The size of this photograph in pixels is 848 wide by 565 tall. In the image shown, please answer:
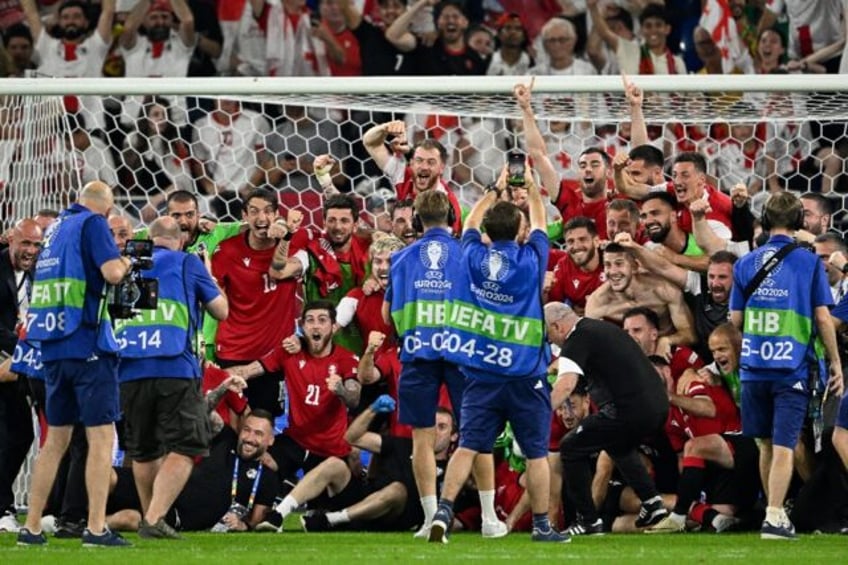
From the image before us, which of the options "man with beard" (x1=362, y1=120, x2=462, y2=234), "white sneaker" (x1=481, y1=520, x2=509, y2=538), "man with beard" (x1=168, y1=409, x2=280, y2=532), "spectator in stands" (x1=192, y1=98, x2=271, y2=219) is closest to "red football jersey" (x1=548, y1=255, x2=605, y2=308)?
"man with beard" (x1=362, y1=120, x2=462, y2=234)

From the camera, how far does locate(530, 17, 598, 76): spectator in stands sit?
18.3 metres

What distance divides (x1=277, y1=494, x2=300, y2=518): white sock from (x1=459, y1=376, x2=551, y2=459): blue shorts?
2.17m

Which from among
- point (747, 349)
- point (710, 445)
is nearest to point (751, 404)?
point (747, 349)

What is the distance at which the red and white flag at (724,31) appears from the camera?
59.5 feet

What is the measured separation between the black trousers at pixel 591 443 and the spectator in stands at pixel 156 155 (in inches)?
205

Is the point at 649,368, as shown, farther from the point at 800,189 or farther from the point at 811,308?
the point at 800,189

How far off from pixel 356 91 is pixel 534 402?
3.45m

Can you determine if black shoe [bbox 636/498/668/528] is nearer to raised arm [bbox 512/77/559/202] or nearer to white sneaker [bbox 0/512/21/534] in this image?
raised arm [bbox 512/77/559/202]

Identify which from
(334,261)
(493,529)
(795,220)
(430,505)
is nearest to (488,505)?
(493,529)

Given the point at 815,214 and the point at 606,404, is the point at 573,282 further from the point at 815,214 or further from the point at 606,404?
the point at 815,214

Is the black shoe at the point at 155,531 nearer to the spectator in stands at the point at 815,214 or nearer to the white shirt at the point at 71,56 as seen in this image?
the spectator in stands at the point at 815,214

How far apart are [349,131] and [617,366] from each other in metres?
5.13

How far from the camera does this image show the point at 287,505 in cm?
1312

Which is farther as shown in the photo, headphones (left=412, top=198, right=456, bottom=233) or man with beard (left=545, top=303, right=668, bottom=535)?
headphones (left=412, top=198, right=456, bottom=233)
